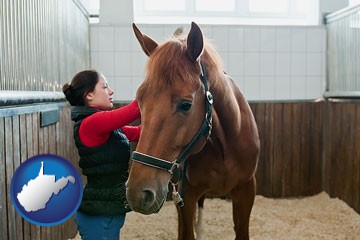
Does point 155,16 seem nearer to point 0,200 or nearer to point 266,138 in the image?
point 266,138

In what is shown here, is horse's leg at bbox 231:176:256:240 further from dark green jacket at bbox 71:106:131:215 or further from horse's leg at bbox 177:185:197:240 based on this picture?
dark green jacket at bbox 71:106:131:215

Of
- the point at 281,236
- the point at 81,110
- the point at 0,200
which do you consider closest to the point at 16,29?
the point at 81,110

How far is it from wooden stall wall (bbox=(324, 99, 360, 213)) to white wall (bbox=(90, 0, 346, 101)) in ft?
1.31

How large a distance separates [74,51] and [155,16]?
1.23 meters

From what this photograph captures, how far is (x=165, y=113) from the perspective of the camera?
3.97 ft

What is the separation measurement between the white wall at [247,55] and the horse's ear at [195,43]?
2350 millimetres

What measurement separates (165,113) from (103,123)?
0.98 ft

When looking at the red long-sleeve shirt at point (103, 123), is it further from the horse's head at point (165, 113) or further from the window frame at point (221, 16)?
the window frame at point (221, 16)

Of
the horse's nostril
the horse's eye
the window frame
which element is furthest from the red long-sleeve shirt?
the window frame

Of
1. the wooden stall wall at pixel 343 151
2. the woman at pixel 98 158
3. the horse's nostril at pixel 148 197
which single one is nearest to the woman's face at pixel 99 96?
the woman at pixel 98 158

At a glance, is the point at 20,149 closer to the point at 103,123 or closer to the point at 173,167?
the point at 103,123

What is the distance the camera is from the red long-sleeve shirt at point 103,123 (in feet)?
4.55

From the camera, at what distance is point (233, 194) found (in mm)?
2021

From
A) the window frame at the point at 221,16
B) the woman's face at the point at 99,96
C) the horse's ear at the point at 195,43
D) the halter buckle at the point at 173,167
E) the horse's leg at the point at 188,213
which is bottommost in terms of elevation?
the horse's leg at the point at 188,213
